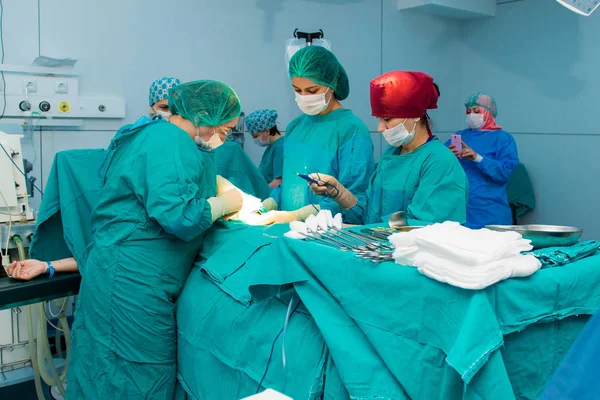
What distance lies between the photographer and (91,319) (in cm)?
202

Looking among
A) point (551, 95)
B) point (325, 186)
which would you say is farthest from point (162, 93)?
point (551, 95)

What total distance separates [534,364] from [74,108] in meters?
3.02

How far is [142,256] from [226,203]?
0.36 metres

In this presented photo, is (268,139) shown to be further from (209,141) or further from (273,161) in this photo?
(209,141)

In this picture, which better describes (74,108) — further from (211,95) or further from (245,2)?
(211,95)

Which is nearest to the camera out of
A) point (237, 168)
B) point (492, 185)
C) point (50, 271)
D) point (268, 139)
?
point (50, 271)

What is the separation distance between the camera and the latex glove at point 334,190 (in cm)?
211

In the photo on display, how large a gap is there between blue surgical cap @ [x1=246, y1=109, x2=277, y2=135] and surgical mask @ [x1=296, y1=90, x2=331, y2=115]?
141cm


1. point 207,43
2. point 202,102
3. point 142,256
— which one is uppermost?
point 207,43

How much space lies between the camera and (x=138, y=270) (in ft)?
6.38

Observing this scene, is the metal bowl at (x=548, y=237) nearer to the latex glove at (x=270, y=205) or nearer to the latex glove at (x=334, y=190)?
the latex glove at (x=334, y=190)

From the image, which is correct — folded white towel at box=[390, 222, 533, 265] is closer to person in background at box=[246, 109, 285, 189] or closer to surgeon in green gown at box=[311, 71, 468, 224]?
surgeon in green gown at box=[311, 71, 468, 224]

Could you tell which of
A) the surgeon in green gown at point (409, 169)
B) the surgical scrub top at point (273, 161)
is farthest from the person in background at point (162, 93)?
the surgeon in green gown at point (409, 169)

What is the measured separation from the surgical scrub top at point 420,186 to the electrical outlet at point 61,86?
2.07 metres
